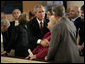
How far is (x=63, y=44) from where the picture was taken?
2547mm

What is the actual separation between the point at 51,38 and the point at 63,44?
16 cm

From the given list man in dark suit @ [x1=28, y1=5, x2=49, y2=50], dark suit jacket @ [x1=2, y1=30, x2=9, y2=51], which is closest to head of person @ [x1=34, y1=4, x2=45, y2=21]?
man in dark suit @ [x1=28, y1=5, x2=49, y2=50]

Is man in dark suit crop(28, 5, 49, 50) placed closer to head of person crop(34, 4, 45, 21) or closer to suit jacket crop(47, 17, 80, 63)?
head of person crop(34, 4, 45, 21)

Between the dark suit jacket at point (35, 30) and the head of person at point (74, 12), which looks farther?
the head of person at point (74, 12)

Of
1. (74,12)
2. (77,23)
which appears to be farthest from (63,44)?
(74,12)

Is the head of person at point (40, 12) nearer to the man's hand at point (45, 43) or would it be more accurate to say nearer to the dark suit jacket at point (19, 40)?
the dark suit jacket at point (19, 40)

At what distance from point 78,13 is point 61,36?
5.13 ft

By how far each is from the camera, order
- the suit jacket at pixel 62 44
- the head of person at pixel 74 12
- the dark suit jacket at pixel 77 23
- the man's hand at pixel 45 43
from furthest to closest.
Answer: the head of person at pixel 74 12 < the dark suit jacket at pixel 77 23 < the man's hand at pixel 45 43 < the suit jacket at pixel 62 44

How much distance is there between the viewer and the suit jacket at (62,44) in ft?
8.30

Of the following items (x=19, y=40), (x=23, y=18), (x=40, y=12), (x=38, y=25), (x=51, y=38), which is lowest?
(x=19, y=40)

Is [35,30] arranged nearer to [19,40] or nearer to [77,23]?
[19,40]

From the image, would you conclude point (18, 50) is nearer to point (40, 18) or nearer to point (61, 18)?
point (40, 18)

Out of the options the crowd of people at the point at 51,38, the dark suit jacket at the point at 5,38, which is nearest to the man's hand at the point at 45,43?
the crowd of people at the point at 51,38

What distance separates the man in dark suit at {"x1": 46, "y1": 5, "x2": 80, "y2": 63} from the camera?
8.30 ft
